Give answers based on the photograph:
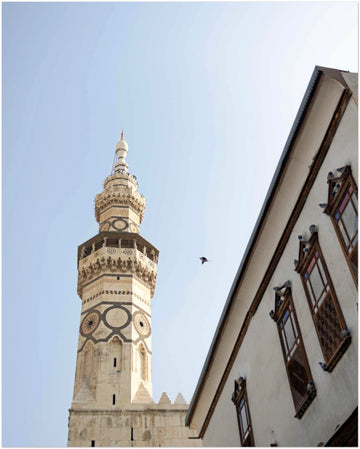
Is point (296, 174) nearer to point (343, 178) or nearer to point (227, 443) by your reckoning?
point (343, 178)

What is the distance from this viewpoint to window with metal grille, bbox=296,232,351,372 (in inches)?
331

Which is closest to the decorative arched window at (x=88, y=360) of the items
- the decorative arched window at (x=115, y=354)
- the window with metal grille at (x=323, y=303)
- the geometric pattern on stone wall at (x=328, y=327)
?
the decorative arched window at (x=115, y=354)

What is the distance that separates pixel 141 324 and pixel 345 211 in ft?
71.2

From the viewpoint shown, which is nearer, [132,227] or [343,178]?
[343,178]

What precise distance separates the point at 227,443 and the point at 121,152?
3182 centimetres

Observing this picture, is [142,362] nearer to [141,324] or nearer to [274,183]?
[141,324]

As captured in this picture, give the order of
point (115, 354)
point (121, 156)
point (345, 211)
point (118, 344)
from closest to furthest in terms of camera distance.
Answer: point (345, 211) < point (115, 354) < point (118, 344) < point (121, 156)

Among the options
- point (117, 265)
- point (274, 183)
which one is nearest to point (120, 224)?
point (117, 265)

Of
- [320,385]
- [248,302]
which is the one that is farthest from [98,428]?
[320,385]

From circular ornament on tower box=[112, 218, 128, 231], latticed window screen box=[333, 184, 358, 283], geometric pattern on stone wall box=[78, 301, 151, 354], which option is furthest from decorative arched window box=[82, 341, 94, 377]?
latticed window screen box=[333, 184, 358, 283]

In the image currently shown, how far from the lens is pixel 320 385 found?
892 cm

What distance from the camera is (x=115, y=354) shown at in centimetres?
2697

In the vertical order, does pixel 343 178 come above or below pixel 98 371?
below

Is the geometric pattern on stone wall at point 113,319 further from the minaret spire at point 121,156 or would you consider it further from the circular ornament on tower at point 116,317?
the minaret spire at point 121,156
